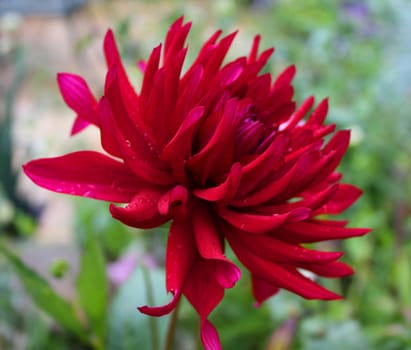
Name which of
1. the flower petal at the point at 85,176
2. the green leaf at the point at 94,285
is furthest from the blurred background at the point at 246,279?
the flower petal at the point at 85,176

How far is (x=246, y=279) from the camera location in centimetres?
84

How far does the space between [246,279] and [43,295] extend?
1.30 feet

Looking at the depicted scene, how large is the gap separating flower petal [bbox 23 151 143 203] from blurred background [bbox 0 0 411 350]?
0.17 meters

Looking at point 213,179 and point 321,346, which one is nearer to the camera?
point 213,179

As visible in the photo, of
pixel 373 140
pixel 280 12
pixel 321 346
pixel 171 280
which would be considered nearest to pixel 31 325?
pixel 321 346

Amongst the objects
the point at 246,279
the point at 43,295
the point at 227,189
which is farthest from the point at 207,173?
the point at 246,279

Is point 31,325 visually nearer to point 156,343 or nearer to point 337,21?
point 156,343

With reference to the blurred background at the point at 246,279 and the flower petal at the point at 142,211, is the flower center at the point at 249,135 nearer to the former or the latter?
the flower petal at the point at 142,211

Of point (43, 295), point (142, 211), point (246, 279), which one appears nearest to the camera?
point (142, 211)

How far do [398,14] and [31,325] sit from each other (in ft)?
3.42

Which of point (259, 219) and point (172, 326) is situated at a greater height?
point (259, 219)

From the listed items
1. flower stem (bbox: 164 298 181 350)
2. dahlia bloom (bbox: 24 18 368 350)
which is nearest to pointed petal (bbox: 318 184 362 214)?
dahlia bloom (bbox: 24 18 368 350)

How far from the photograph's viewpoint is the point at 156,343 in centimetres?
56

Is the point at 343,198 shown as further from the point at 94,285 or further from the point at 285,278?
the point at 94,285
